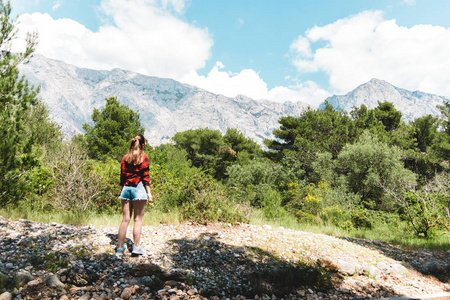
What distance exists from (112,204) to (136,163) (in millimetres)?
4452

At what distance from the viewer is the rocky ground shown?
2912 millimetres

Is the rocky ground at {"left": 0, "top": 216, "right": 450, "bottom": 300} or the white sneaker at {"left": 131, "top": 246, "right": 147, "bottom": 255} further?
the white sneaker at {"left": 131, "top": 246, "right": 147, "bottom": 255}

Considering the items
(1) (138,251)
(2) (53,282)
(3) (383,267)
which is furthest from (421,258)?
(2) (53,282)

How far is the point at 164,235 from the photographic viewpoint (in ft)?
16.3

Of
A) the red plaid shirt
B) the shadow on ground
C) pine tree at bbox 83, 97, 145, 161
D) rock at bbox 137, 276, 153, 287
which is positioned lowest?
the shadow on ground

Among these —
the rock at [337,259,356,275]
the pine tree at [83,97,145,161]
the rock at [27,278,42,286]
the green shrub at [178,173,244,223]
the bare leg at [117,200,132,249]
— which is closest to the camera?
the rock at [27,278,42,286]

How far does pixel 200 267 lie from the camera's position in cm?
379

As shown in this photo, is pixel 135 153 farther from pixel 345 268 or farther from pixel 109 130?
pixel 109 130

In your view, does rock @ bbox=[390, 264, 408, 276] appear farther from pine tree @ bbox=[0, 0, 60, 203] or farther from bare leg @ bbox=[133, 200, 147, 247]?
pine tree @ bbox=[0, 0, 60, 203]

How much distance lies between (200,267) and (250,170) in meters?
16.2

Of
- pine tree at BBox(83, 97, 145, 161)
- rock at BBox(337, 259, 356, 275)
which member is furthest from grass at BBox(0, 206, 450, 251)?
pine tree at BBox(83, 97, 145, 161)

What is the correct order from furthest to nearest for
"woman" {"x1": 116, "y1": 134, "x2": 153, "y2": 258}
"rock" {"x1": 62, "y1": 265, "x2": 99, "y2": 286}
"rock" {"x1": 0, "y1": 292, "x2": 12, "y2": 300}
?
"woman" {"x1": 116, "y1": 134, "x2": 153, "y2": 258} < "rock" {"x1": 62, "y1": 265, "x2": 99, "y2": 286} < "rock" {"x1": 0, "y1": 292, "x2": 12, "y2": 300}

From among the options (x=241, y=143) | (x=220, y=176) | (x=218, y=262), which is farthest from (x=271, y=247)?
(x=241, y=143)

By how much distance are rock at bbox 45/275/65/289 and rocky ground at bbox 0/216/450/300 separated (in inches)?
0.4
